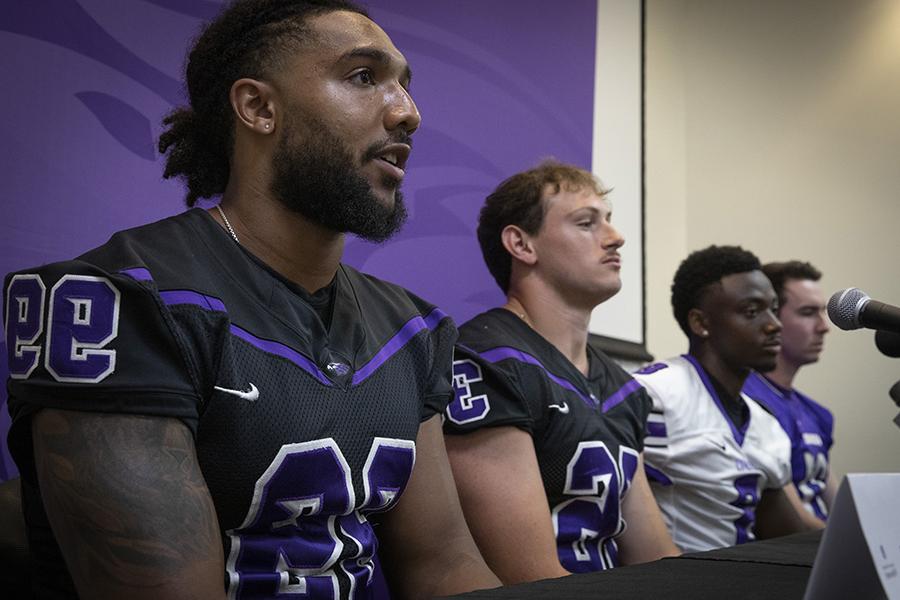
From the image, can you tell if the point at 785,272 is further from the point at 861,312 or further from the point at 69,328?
the point at 69,328

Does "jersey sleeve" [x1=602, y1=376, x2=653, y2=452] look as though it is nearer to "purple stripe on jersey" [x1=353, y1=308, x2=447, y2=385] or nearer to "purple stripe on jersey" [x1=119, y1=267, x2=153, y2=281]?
"purple stripe on jersey" [x1=353, y1=308, x2=447, y2=385]

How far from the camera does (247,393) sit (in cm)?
103

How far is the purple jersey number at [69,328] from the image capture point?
92 cm

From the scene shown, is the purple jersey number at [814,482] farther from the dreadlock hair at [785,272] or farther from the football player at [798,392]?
the dreadlock hair at [785,272]

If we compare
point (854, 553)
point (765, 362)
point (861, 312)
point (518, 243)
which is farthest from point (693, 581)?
point (765, 362)

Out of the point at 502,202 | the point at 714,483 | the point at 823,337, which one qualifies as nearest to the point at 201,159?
the point at 502,202

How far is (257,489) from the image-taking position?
1029mm

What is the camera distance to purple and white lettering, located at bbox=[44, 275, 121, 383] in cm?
92

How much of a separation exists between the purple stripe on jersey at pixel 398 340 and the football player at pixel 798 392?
65.5 inches

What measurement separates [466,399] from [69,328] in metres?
0.78

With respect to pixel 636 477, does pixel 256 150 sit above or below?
above

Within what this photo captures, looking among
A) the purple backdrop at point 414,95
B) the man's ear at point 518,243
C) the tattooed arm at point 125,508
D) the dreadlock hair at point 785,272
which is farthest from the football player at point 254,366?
the dreadlock hair at point 785,272

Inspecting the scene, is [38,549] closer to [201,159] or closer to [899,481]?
[201,159]

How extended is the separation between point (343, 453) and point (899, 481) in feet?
1.87
